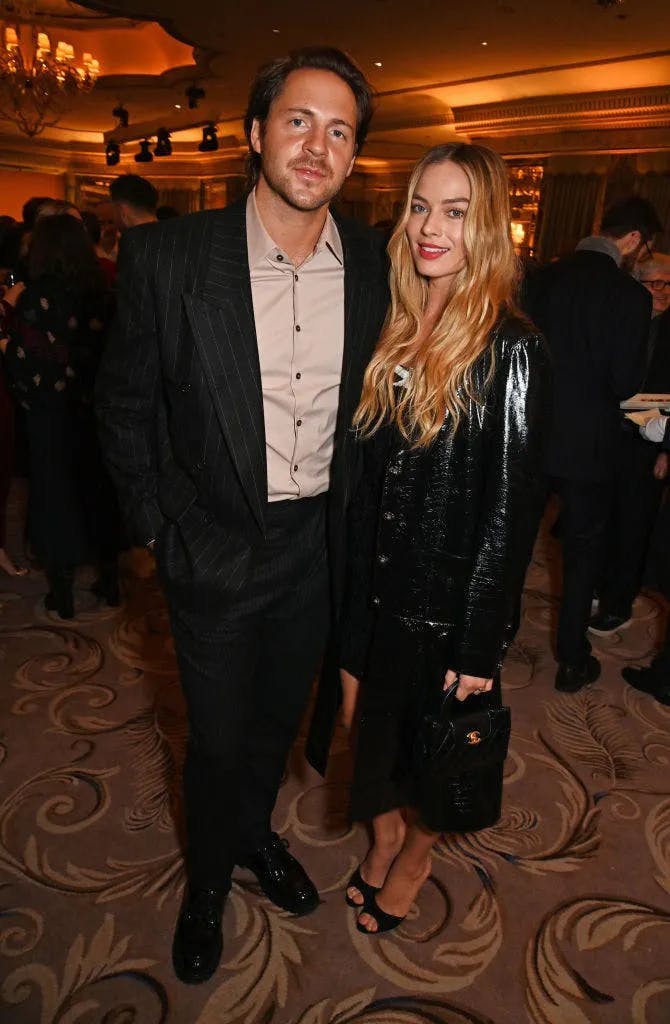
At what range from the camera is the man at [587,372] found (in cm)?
257

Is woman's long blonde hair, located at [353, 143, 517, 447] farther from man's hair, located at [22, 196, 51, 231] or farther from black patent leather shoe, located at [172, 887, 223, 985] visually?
man's hair, located at [22, 196, 51, 231]

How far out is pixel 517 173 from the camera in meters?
10.8

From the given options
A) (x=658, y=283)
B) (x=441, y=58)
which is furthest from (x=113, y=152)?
(x=658, y=283)

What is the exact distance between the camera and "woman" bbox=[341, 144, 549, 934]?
1360 millimetres

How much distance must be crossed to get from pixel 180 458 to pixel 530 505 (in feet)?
2.44

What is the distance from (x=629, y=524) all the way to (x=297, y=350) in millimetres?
2480

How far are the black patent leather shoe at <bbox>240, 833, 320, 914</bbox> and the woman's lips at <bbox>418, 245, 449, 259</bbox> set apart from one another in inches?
60.8

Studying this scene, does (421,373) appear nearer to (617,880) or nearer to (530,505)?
(530,505)

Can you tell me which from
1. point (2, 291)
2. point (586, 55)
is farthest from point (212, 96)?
point (2, 291)

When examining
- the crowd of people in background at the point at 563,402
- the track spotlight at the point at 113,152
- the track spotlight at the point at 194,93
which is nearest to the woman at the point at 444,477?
the crowd of people in background at the point at 563,402

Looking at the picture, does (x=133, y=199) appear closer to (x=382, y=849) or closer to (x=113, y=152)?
(x=382, y=849)

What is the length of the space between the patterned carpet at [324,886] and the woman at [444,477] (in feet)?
1.45

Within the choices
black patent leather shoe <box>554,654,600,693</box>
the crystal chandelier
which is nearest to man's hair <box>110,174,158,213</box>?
black patent leather shoe <box>554,654,600,693</box>

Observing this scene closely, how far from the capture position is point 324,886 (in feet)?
6.33
